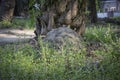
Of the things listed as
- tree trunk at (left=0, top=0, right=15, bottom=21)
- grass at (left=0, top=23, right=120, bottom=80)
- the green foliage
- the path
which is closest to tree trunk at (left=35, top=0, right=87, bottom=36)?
the path

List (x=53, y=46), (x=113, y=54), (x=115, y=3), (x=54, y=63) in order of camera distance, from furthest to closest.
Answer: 1. (x=115, y=3)
2. (x=53, y=46)
3. (x=54, y=63)
4. (x=113, y=54)

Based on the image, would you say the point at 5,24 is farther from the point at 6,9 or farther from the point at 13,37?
the point at 13,37

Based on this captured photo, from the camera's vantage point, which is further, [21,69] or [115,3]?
[115,3]

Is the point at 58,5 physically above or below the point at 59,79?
above

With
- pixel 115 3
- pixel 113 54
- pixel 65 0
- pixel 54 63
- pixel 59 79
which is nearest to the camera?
pixel 59 79

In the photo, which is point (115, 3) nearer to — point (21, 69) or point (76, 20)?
point (76, 20)

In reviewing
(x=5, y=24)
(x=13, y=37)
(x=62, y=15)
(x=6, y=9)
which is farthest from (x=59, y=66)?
(x=6, y=9)

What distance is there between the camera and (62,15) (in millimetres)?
8391

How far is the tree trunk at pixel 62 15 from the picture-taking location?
8.34 m

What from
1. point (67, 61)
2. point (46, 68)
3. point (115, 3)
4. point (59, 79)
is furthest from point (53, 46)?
point (115, 3)

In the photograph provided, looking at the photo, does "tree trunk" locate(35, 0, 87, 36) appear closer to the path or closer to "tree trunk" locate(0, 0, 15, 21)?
the path

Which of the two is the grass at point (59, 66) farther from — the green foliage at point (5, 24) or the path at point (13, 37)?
the green foliage at point (5, 24)

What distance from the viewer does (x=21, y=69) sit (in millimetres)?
5074

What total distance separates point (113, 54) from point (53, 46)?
1.97 meters
